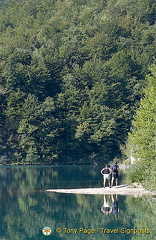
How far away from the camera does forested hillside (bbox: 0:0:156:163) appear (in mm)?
80562

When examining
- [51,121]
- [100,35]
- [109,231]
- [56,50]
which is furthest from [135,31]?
[109,231]

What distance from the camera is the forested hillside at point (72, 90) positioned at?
80.6 metres

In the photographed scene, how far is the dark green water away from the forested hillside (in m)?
44.2

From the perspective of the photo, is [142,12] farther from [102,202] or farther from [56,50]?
[102,202]

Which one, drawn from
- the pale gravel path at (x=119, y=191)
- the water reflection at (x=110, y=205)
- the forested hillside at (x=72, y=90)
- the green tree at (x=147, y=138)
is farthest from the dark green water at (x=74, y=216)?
the forested hillside at (x=72, y=90)

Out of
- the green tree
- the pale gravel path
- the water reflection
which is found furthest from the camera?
the green tree

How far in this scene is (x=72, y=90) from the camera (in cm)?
8750

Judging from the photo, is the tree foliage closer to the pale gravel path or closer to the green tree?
the green tree

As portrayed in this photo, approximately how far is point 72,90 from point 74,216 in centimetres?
6233

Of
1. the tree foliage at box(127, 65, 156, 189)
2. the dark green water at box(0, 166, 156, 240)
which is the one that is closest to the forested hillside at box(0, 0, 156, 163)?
the tree foliage at box(127, 65, 156, 189)

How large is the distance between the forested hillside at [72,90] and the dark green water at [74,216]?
44197mm

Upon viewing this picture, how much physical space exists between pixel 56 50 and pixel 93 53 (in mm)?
6601

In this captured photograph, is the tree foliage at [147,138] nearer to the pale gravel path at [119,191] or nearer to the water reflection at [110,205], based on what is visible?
the pale gravel path at [119,191]

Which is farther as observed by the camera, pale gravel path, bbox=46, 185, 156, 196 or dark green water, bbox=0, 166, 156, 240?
pale gravel path, bbox=46, 185, 156, 196
